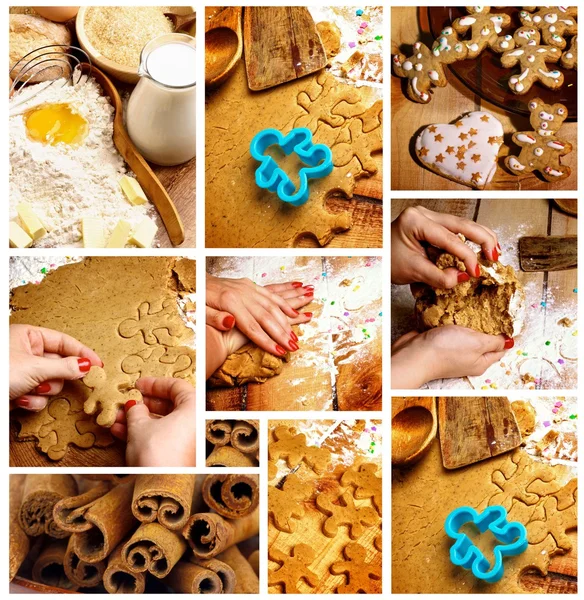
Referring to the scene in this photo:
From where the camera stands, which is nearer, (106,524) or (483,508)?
(106,524)

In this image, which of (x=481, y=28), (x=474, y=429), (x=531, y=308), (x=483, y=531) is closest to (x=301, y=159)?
(x=481, y=28)

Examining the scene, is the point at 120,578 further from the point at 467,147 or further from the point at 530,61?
the point at 530,61

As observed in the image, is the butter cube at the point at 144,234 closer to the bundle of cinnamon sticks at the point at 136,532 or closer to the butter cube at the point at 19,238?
the butter cube at the point at 19,238

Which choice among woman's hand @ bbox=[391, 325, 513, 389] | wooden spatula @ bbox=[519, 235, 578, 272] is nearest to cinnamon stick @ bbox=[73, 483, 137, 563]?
woman's hand @ bbox=[391, 325, 513, 389]

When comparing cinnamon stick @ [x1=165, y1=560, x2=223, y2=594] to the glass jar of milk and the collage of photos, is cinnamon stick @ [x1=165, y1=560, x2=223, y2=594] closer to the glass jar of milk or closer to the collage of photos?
the collage of photos

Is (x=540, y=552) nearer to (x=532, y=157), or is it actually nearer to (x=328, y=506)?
(x=328, y=506)

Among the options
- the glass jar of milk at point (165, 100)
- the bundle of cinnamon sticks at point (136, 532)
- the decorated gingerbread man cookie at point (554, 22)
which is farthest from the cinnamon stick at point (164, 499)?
the decorated gingerbread man cookie at point (554, 22)
